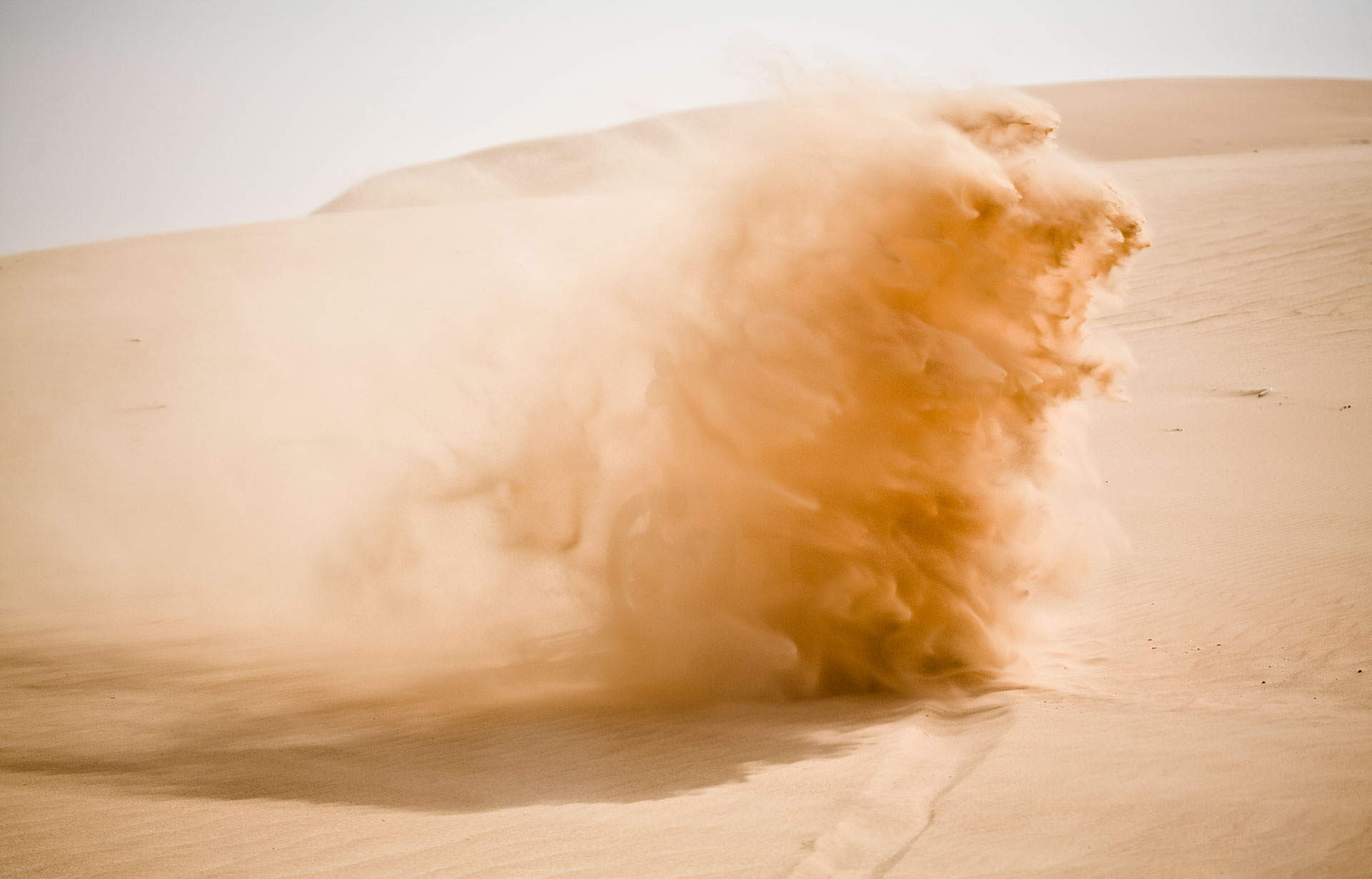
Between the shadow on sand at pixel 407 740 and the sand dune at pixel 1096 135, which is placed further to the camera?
the sand dune at pixel 1096 135

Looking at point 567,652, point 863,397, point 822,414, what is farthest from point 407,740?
point 863,397

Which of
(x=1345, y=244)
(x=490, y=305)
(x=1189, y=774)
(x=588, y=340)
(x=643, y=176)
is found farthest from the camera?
(x=643, y=176)

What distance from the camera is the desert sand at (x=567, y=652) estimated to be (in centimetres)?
377

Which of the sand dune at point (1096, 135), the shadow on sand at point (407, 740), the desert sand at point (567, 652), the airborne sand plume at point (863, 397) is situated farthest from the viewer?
the sand dune at point (1096, 135)

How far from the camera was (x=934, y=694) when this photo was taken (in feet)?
18.2

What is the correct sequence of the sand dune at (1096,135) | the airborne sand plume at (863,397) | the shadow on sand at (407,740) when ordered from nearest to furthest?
the shadow on sand at (407,740), the airborne sand plume at (863,397), the sand dune at (1096,135)

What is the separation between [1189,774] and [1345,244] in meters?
18.0

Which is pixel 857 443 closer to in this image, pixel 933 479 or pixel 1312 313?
pixel 933 479

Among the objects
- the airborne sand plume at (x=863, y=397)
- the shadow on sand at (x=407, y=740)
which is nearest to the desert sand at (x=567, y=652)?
the shadow on sand at (x=407, y=740)

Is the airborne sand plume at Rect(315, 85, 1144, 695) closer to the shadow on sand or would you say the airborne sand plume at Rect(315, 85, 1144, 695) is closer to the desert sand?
the desert sand

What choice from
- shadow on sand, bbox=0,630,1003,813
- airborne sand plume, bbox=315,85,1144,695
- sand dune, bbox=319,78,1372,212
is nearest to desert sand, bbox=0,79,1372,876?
shadow on sand, bbox=0,630,1003,813

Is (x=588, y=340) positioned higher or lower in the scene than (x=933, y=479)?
higher

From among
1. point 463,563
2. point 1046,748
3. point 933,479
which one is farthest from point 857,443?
point 463,563

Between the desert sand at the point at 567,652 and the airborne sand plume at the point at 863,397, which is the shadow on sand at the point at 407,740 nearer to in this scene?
the desert sand at the point at 567,652
